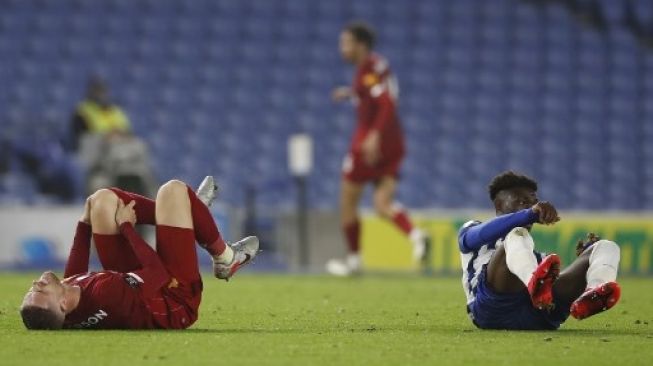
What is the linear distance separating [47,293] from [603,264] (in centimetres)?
260

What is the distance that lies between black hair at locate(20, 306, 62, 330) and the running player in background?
700 centimetres

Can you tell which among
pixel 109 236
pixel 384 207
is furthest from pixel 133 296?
pixel 384 207

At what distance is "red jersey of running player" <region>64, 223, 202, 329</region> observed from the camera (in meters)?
6.46

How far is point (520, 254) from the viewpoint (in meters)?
6.36

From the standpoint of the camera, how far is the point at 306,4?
20391mm

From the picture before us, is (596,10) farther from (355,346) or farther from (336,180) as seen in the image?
(355,346)

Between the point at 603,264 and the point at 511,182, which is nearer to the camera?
the point at 603,264

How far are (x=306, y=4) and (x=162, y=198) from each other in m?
14.0

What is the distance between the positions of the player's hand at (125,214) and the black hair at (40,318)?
0.59 metres

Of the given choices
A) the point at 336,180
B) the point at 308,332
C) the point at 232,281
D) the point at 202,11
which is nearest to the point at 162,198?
the point at 308,332

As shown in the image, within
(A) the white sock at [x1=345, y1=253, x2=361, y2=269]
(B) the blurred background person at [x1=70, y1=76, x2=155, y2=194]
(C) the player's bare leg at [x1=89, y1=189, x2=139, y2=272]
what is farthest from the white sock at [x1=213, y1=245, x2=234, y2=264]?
(B) the blurred background person at [x1=70, y1=76, x2=155, y2=194]

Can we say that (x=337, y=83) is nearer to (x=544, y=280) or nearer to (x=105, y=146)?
(x=105, y=146)

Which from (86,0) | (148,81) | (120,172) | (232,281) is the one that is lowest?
(232,281)

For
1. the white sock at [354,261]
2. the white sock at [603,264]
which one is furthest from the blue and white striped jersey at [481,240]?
the white sock at [354,261]
